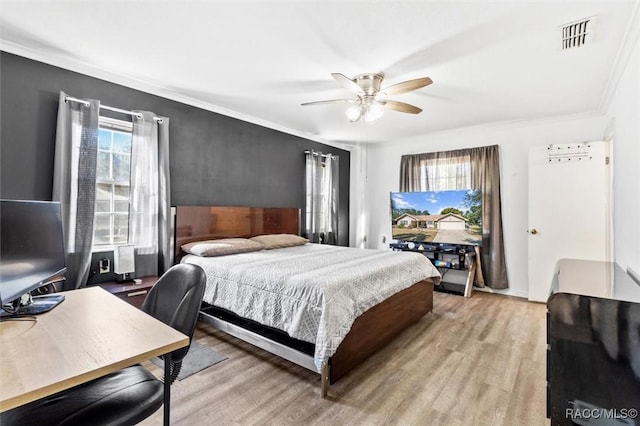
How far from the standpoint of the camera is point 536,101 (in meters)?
3.54

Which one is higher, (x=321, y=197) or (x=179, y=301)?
(x=321, y=197)

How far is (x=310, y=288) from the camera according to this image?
2104mm

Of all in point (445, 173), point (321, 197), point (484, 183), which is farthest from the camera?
point (321, 197)

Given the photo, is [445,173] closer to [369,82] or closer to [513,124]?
[513,124]

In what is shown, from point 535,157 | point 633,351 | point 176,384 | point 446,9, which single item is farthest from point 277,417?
point 535,157

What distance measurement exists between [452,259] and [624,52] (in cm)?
317

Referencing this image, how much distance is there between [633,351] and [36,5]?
3.61 meters

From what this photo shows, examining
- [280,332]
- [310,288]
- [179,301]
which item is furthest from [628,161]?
[179,301]

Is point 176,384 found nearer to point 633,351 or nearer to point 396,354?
point 396,354

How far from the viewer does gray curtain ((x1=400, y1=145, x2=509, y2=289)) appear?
4.54m

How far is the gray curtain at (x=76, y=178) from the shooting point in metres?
2.60

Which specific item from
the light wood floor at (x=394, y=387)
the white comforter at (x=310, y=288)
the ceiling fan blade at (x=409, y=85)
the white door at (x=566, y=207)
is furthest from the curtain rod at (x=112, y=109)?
the white door at (x=566, y=207)

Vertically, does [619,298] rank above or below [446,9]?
below

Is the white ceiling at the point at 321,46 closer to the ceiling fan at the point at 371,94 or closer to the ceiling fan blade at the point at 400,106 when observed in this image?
the ceiling fan at the point at 371,94
